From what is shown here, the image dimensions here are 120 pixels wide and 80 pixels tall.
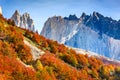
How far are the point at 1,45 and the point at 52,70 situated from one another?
10263 millimetres

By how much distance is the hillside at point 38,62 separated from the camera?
2175 inches

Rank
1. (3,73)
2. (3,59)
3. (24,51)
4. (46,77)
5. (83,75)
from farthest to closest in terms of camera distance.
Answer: (83,75) → (24,51) → (46,77) → (3,59) → (3,73)

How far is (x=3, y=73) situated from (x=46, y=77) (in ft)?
33.2

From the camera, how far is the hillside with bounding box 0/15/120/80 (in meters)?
55.2

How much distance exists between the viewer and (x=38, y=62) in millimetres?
67250

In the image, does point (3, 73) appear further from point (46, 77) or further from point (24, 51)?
point (24, 51)

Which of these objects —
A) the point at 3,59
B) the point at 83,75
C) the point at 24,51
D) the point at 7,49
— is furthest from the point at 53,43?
the point at 3,59

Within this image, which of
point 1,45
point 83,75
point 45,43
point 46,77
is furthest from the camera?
point 45,43

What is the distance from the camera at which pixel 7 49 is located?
2515 inches

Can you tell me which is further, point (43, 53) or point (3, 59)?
point (43, 53)

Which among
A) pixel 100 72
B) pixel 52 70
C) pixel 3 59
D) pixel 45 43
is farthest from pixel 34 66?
pixel 100 72

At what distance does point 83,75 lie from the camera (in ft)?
254

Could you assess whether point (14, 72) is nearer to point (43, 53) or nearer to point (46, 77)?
point (46, 77)

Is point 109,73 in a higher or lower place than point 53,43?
lower
